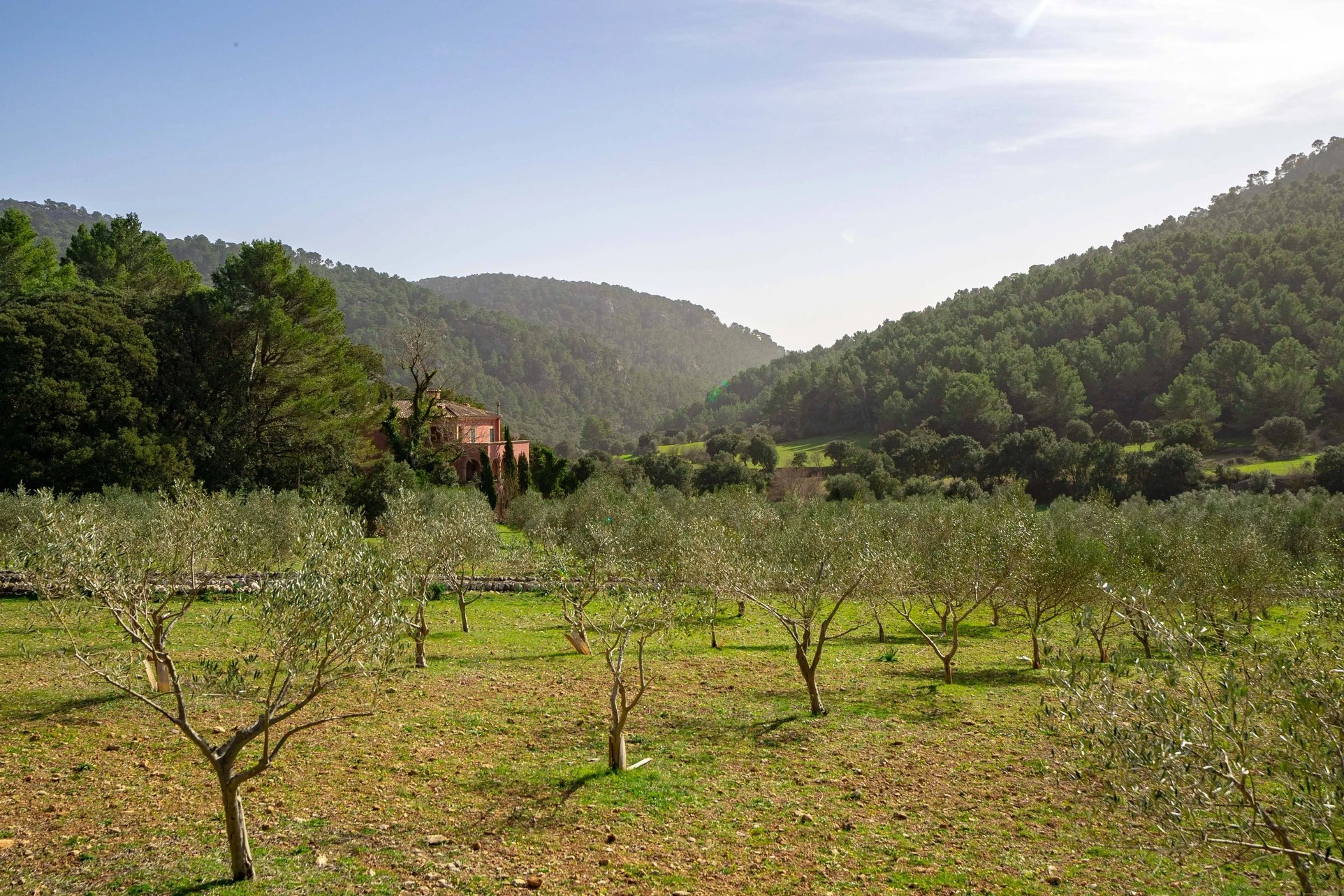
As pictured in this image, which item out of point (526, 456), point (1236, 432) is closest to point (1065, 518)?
point (526, 456)

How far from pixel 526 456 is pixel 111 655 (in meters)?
57.5

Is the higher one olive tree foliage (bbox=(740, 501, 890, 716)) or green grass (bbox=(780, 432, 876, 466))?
green grass (bbox=(780, 432, 876, 466))

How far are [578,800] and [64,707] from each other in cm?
1198

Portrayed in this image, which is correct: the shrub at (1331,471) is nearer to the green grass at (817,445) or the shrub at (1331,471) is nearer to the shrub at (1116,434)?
the shrub at (1116,434)

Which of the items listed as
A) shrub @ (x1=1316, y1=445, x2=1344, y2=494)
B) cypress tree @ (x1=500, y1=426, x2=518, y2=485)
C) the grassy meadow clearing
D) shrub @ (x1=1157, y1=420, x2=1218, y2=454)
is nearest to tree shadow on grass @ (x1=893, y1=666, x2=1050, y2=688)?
the grassy meadow clearing

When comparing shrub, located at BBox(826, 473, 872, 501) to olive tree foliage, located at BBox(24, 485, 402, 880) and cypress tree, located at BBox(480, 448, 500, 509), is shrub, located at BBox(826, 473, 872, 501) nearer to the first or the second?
cypress tree, located at BBox(480, 448, 500, 509)

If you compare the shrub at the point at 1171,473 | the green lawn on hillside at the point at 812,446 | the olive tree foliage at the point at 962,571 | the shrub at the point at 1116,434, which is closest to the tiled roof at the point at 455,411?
the green lawn on hillside at the point at 812,446

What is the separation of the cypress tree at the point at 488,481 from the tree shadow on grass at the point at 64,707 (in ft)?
165

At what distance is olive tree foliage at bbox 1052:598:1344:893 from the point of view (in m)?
6.96

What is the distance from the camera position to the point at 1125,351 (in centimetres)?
11025

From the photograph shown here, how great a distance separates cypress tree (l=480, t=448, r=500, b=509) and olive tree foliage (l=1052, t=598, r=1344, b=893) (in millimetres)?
63274

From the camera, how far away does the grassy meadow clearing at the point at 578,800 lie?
1103 cm

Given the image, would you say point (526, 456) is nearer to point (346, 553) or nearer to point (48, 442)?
point (48, 442)

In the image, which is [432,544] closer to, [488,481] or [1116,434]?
[488,481]
